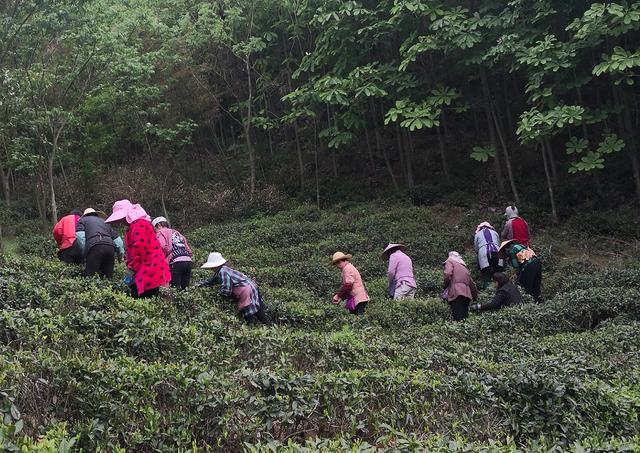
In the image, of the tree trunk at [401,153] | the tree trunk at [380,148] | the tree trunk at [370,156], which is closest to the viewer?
the tree trunk at [380,148]

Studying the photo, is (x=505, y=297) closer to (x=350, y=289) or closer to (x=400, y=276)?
(x=400, y=276)

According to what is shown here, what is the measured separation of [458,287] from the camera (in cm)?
876

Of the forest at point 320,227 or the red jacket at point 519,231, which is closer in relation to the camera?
the forest at point 320,227

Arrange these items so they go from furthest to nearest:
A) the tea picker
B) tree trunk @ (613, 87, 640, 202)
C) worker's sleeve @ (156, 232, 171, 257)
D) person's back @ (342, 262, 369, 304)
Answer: tree trunk @ (613, 87, 640, 202) → person's back @ (342, 262, 369, 304) → worker's sleeve @ (156, 232, 171, 257) → the tea picker

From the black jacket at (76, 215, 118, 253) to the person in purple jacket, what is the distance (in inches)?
169

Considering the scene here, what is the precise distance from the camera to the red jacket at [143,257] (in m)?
6.80

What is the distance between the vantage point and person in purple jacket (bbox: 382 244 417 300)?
9695mm

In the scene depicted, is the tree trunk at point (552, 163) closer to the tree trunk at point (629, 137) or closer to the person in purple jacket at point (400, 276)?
the tree trunk at point (629, 137)

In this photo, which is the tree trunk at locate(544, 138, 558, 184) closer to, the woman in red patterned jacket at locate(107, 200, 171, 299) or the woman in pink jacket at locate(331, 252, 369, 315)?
the woman in pink jacket at locate(331, 252, 369, 315)

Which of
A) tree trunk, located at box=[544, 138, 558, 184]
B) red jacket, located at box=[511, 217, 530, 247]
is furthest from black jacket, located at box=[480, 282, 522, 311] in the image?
tree trunk, located at box=[544, 138, 558, 184]

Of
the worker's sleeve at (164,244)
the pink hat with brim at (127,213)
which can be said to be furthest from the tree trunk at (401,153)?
the pink hat with brim at (127,213)

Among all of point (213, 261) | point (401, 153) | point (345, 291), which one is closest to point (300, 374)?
point (213, 261)

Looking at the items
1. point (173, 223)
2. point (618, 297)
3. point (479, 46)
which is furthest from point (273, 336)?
point (173, 223)

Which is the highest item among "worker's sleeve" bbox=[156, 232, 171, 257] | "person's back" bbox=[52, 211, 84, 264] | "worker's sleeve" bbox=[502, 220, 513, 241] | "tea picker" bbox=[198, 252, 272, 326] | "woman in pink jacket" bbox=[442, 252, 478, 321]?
"person's back" bbox=[52, 211, 84, 264]
